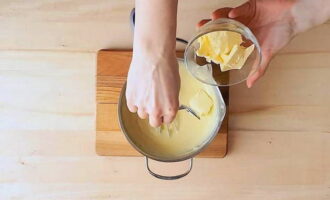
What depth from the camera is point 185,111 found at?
0.78 m

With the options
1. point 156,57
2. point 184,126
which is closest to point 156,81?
point 156,57

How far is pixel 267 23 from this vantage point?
2.53 ft

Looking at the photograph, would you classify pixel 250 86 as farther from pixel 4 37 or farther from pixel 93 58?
pixel 4 37

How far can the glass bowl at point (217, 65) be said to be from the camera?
2.32 feet

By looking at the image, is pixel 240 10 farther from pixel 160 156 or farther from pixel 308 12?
pixel 160 156

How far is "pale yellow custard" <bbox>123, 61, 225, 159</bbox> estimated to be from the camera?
77 cm

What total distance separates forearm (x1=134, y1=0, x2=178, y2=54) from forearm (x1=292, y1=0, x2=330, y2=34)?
0.25 meters

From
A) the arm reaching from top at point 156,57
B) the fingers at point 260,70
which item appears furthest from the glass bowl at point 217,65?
the arm reaching from top at point 156,57

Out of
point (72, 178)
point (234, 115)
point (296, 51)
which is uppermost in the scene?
point (296, 51)

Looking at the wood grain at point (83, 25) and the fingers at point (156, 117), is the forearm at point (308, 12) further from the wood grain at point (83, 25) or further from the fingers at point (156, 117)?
the fingers at point (156, 117)

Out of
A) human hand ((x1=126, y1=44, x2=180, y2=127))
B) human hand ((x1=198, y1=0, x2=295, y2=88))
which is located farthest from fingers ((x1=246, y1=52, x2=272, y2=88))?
human hand ((x1=126, y1=44, x2=180, y2=127))

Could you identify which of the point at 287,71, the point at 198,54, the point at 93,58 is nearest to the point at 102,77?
the point at 93,58

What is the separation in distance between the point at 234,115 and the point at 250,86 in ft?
0.22

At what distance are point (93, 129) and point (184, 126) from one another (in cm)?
15
